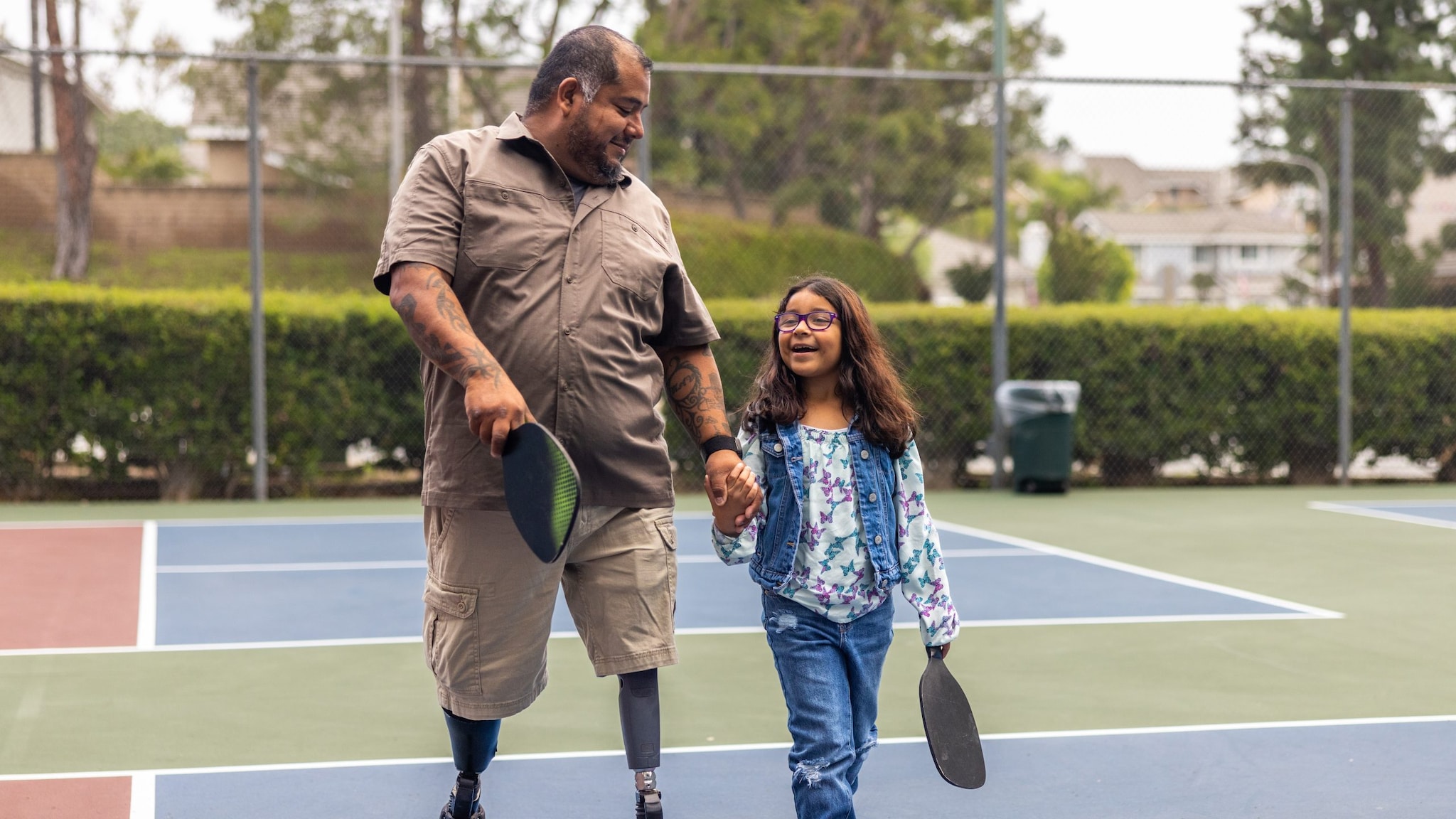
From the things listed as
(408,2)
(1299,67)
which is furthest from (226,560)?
(1299,67)

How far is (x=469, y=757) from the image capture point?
3.62 m

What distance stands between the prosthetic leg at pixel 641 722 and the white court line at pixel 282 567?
5.20 meters

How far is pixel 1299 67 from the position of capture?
29219 mm

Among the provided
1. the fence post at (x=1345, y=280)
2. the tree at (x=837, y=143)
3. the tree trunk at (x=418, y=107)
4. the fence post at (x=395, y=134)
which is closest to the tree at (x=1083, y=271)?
the tree at (x=837, y=143)

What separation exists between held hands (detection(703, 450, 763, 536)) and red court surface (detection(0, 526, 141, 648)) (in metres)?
3.98

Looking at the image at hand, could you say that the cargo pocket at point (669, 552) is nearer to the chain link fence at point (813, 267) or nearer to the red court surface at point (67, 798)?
the red court surface at point (67, 798)

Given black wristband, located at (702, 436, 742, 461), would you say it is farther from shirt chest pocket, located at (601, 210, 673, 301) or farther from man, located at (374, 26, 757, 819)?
shirt chest pocket, located at (601, 210, 673, 301)

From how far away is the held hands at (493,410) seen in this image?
119 inches

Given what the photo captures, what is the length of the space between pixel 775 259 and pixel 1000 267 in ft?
7.43

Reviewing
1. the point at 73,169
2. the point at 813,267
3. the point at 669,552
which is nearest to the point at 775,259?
the point at 813,267

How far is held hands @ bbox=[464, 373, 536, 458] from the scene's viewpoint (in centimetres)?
302

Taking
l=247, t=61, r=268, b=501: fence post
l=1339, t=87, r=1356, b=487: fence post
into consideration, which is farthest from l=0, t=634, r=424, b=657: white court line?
l=1339, t=87, r=1356, b=487: fence post

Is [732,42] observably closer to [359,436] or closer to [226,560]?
[359,436]

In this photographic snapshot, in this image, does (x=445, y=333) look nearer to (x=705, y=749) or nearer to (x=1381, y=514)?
(x=705, y=749)
